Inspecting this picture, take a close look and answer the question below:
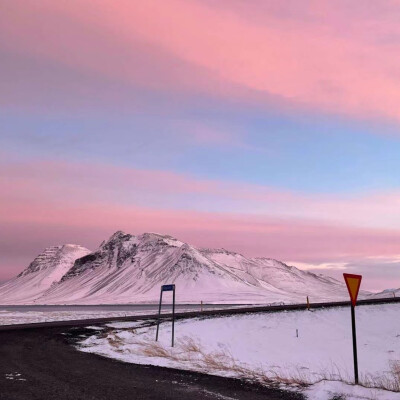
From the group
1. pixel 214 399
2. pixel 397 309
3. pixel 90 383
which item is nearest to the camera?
pixel 214 399

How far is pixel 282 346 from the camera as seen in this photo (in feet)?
98.4

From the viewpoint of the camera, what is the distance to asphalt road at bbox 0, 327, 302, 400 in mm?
9570

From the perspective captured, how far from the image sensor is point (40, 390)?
9.80 meters

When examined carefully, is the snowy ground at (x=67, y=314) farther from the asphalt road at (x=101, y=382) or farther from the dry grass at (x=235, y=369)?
the asphalt road at (x=101, y=382)

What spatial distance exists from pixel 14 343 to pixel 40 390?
11.2m

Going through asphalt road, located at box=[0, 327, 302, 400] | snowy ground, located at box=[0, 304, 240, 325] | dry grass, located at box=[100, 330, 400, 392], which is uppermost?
asphalt road, located at box=[0, 327, 302, 400]

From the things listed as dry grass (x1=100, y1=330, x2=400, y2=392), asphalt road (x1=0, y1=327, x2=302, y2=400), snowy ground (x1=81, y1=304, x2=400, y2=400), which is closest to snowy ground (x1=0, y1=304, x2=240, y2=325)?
snowy ground (x1=81, y1=304, x2=400, y2=400)

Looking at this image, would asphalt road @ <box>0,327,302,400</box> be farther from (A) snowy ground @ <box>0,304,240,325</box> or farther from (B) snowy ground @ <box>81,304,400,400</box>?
(A) snowy ground @ <box>0,304,240,325</box>

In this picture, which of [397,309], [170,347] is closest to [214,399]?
[170,347]

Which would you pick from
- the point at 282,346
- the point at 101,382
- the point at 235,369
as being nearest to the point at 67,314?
the point at 282,346

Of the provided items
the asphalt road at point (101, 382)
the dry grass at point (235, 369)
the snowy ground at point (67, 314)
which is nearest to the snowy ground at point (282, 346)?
the dry grass at point (235, 369)

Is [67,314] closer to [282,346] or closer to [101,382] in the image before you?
[282,346]

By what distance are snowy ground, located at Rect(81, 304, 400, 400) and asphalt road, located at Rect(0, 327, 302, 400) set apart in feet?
3.84

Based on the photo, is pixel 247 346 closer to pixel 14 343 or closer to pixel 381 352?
pixel 381 352
